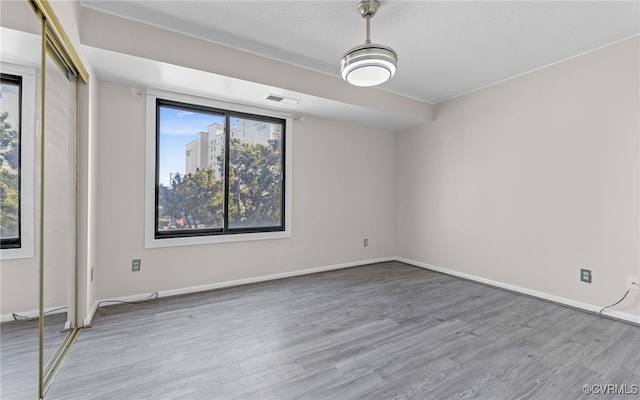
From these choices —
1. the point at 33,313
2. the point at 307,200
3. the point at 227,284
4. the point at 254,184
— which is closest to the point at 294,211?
the point at 307,200

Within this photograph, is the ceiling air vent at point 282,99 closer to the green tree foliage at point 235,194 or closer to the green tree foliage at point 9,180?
the green tree foliage at point 235,194

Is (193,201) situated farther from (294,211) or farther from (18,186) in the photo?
(18,186)

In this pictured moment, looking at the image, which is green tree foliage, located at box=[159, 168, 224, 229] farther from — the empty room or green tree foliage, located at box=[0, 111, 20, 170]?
green tree foliage, located at box=[0, 111, 20, 170]

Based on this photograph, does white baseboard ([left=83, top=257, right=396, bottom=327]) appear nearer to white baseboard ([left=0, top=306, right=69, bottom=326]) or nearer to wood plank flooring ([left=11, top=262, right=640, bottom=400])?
wood plank flooring ([left=11, top=262, right=640, bottom=400])

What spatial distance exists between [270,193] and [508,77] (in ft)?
11.1

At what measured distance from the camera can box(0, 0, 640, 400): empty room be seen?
5.70 feet

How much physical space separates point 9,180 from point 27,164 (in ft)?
0.60

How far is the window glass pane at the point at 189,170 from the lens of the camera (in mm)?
3340

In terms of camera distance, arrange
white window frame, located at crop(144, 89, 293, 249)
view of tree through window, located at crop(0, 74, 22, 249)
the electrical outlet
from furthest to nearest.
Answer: white window frame, located at crop(144, 89, 293, 249) < the electrical outlet < view of tree through window, located at crop(0, 74, 22, 249)

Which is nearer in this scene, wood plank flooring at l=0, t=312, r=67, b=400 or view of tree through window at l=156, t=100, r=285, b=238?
wood plank flooring at l=0, t=312, r=67, b=400

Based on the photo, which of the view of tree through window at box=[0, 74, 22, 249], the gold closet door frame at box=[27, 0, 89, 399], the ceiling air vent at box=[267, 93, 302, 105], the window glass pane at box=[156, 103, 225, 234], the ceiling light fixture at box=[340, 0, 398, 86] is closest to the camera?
the view of tree through window at box=[0, 74, 22, 249]

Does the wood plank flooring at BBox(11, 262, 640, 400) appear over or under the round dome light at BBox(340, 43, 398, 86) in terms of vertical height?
under

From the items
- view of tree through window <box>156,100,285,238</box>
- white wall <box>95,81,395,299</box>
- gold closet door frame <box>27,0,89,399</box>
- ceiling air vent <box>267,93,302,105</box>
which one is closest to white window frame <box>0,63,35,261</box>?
A: gold closet door frame <box>27,0,89,399</box>

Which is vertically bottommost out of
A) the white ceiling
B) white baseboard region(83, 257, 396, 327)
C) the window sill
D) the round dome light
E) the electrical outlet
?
white baseboard region(83, 257, 396, 327)
